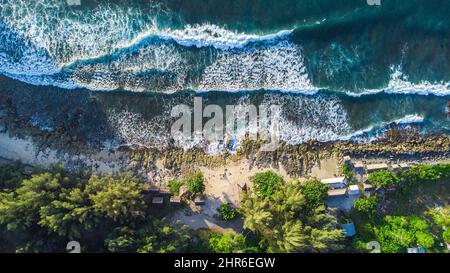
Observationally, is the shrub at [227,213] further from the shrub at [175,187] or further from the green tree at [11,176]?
the green tree at [11,176]

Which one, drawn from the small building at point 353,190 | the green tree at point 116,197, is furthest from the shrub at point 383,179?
the green tree at point 116,197

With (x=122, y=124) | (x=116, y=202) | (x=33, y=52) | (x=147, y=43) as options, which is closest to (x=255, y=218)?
(x=116, y=202)

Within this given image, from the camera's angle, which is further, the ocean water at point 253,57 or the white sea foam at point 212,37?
the white sea foam at point 212,37

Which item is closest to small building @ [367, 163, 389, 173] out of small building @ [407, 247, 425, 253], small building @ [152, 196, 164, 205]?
small building @ [407, 247, 425, 253]

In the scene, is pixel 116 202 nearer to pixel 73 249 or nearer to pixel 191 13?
pixel 73 249

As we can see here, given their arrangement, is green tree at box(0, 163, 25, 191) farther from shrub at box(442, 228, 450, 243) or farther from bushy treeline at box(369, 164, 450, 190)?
shrub at box(442, 228, 450, 243)

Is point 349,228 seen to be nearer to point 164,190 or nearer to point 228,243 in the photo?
point 228,243
